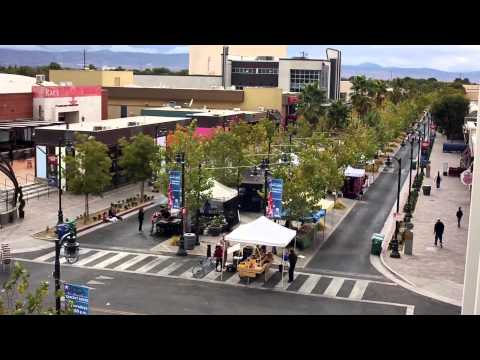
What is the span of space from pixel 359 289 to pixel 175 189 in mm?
9999

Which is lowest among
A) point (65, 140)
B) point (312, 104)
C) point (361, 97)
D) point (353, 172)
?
point (353, 172)

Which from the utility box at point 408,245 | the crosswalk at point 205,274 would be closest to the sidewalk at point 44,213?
the crosswalk at point 205,274

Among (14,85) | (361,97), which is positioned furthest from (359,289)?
(361,97)

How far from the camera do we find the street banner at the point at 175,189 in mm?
30109

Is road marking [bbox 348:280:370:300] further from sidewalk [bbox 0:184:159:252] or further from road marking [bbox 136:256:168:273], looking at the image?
sidewalk [bbox 0:184:159:252]

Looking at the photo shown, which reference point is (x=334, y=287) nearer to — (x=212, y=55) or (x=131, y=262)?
(x=131, y=262)

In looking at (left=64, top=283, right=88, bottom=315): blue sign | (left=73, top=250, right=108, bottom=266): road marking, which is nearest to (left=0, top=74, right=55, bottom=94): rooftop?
(left=73, top=250, right=108, bottom=266): road marking

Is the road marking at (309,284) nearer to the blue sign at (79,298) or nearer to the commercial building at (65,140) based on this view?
the blue sign at (79,298)

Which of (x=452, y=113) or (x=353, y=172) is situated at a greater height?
(x=452, y=113)

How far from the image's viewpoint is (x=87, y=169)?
3550 centimetres

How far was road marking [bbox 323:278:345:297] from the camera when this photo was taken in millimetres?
24109
